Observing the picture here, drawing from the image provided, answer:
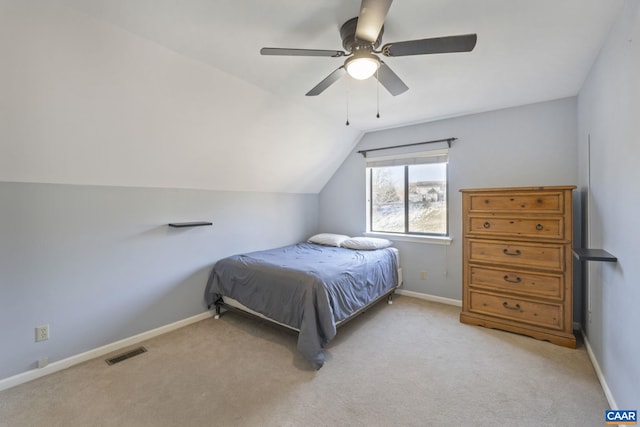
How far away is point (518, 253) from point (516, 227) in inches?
10.1

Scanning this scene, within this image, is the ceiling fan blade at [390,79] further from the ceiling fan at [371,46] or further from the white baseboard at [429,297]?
the white baseboard at [429,297]

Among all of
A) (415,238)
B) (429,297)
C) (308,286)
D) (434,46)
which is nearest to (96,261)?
(308,286)

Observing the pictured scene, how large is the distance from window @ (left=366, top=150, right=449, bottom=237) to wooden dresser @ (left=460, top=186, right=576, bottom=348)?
74 cm

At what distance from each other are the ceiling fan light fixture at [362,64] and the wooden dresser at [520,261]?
6.17 ft

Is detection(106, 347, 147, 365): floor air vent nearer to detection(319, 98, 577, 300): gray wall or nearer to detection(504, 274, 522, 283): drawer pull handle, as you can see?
detection(319, 98, 577, 300): gray wall

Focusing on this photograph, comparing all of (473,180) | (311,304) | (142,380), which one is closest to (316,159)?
(473,180)

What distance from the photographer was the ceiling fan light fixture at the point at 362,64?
170cm

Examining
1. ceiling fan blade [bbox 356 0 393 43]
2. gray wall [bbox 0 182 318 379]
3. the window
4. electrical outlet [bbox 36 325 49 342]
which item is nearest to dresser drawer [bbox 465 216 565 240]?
the window

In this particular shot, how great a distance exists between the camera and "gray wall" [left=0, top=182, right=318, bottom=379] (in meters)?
2.08

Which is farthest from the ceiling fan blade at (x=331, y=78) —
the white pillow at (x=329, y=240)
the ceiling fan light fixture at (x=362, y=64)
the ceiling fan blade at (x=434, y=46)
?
the white pillow at (x=329, y=240)

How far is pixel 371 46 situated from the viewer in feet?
5.52

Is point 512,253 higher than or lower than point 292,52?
lower

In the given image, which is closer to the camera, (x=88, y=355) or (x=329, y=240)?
(x=88, y=355)

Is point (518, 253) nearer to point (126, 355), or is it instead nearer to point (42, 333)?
point (126, 355)
